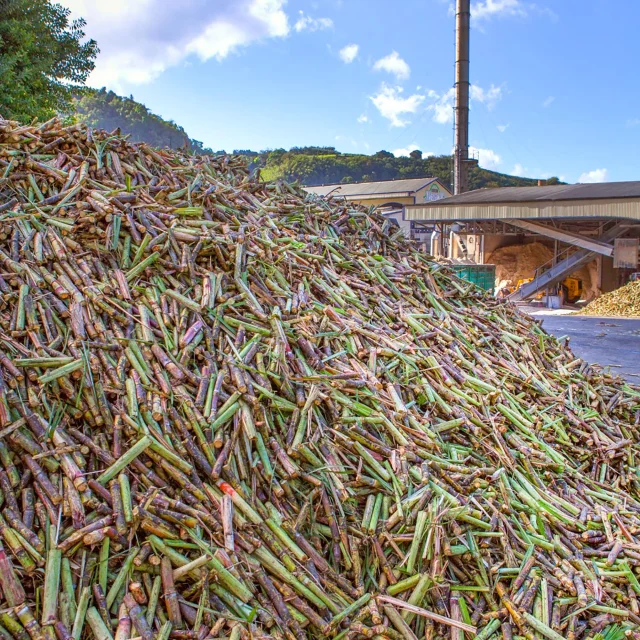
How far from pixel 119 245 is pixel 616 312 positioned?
49.1ft

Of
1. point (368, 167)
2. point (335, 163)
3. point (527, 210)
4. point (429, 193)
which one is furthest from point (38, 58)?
point (368, 167)

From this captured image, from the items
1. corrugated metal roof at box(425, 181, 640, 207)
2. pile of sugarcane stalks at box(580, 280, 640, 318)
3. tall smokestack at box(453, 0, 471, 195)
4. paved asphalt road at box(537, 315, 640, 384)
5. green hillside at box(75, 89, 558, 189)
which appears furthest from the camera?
green hillside at box(75, 89, 558, 189)

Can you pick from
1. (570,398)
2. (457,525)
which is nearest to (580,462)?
(570,398)

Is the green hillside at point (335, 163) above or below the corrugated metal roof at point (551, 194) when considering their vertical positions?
above

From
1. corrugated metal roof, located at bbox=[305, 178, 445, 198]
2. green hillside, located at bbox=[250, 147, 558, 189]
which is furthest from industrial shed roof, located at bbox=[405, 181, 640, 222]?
green hillside, located at bbox=[250, 147, 558, 189]

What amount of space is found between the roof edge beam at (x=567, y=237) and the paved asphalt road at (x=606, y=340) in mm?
6149

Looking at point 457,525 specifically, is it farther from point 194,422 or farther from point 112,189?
point 112,189

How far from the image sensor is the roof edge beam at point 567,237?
18891 millimetres

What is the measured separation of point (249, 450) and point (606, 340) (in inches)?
368

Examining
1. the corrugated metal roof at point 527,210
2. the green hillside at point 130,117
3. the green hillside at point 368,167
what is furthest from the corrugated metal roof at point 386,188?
the corrugated metal roof at point 527,210

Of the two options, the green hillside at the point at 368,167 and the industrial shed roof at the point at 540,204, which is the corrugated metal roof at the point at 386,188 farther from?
the industrial shed roof at the point at 540,204

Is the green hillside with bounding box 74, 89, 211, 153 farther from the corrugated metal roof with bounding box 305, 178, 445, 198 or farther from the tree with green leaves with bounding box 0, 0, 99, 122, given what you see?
the tree with green leaves with bounding box 0, 0, 99, 122

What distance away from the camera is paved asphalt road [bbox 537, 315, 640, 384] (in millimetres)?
8266

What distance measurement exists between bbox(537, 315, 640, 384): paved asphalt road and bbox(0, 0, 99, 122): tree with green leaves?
35.8 ft
